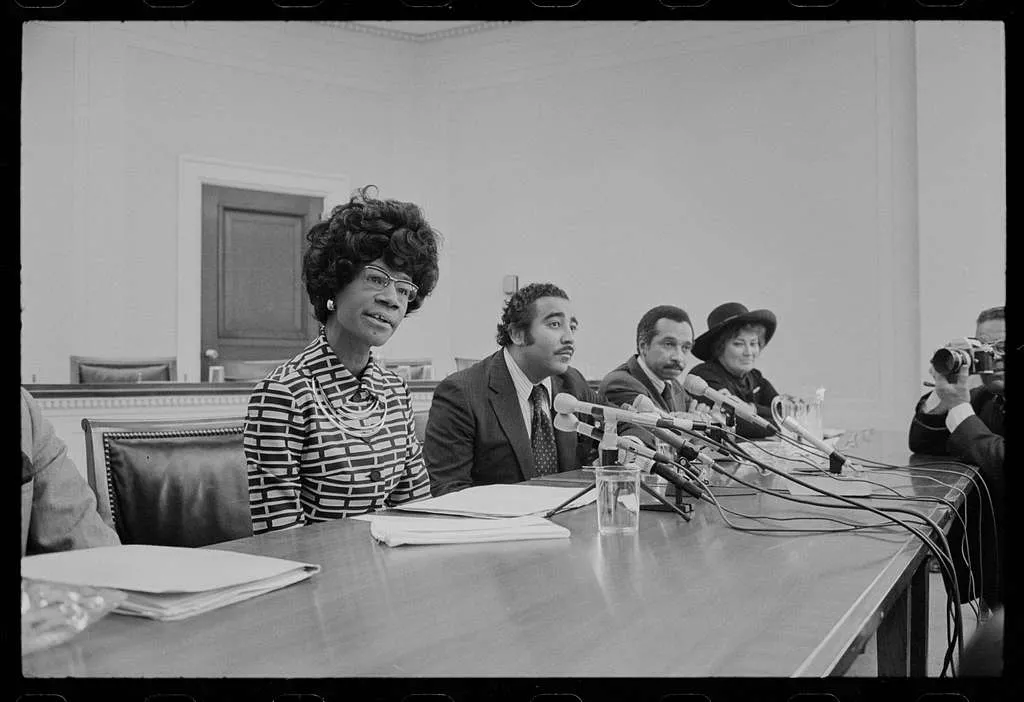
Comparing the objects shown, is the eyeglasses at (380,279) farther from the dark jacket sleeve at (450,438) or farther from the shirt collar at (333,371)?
the dark jacket sleeve at (450,438)

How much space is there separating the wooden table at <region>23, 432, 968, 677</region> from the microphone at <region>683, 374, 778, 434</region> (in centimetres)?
51

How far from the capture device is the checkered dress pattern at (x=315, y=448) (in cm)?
147

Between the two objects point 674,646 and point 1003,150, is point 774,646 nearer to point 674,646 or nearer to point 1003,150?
point 674,646

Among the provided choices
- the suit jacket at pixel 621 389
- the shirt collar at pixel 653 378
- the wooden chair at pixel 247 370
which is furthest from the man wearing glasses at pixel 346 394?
the wooden chair at pixel 247 370

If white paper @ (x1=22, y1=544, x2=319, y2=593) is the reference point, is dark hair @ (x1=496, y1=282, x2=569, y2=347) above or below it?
above

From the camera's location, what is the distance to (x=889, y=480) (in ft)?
6.35

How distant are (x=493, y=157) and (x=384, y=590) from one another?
233 inches

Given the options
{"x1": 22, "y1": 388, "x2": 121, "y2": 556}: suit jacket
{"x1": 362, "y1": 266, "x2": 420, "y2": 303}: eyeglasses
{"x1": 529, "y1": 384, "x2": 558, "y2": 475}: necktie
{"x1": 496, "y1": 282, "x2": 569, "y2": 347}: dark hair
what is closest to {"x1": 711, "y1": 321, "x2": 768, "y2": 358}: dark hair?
{"x1": 496, "y1": 282, "x2": 569, "y2": 347}: dark hair

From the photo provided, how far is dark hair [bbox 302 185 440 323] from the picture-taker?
165 cm

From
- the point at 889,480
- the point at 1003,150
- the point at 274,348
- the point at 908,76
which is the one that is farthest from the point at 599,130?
the point at 1003,150

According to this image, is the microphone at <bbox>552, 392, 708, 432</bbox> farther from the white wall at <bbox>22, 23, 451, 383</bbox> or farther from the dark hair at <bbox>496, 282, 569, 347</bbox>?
the white wall at <bbox>22, 23, 451, 383</bbox>

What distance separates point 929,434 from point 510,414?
47.1 inches

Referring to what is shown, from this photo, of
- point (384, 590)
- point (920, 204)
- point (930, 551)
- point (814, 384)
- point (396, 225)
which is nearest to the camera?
point (384, 590)

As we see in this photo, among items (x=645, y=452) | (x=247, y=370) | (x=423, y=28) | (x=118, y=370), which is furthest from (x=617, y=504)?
(x=423, y=28)
